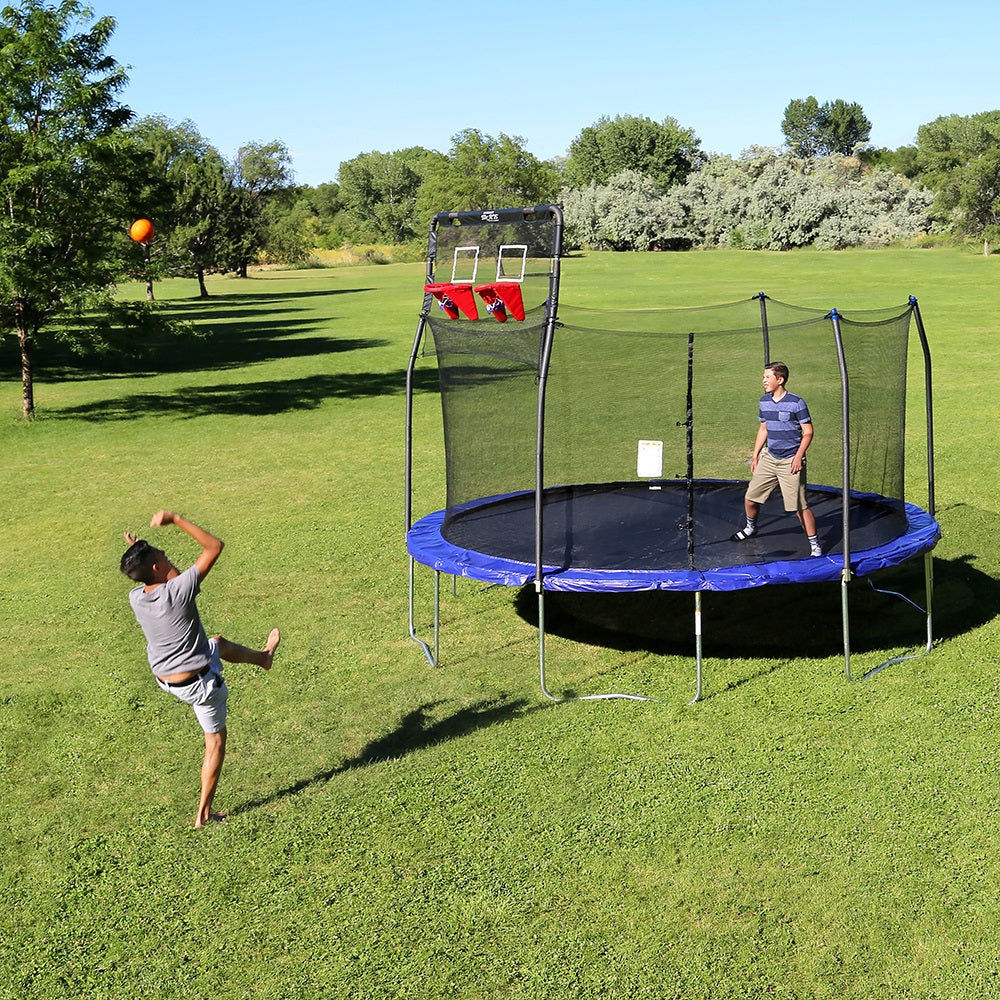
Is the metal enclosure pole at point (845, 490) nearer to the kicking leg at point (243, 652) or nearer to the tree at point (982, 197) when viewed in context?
the kicking leg at point (243, 652)

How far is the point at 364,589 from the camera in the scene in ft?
39.6

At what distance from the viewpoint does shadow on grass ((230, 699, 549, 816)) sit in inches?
308

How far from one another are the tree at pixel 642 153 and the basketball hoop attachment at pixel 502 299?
114338mm

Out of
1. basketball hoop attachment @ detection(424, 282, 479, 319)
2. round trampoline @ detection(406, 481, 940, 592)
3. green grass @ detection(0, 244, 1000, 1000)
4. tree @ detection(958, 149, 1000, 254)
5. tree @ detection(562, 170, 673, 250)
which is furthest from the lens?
tree @ detection(562, 170, 673, 250)

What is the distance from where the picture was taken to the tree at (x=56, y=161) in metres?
21.3

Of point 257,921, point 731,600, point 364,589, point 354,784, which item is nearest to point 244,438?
point 364,589

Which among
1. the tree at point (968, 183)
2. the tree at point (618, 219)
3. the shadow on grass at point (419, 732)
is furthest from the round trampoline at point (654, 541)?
the tree at point (618, 219)

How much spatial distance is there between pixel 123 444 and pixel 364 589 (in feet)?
36.1

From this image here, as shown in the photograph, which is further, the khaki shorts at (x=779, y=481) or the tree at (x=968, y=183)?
the tree at (x=968, y=183)

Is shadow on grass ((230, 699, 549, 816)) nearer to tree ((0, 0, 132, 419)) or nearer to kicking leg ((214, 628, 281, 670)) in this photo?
kicking leg ((214, 628, 281, 670))

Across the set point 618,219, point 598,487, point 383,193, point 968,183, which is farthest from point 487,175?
point 598,487

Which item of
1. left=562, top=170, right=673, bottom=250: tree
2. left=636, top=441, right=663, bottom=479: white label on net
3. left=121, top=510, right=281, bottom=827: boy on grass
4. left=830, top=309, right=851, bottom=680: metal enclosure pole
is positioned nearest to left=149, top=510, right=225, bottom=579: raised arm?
left=121, top=510, right=281, bottom=827: boy on grass

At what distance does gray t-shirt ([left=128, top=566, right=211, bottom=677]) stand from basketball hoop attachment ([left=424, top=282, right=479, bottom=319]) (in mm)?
4072

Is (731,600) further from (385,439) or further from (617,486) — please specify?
(385,439)
